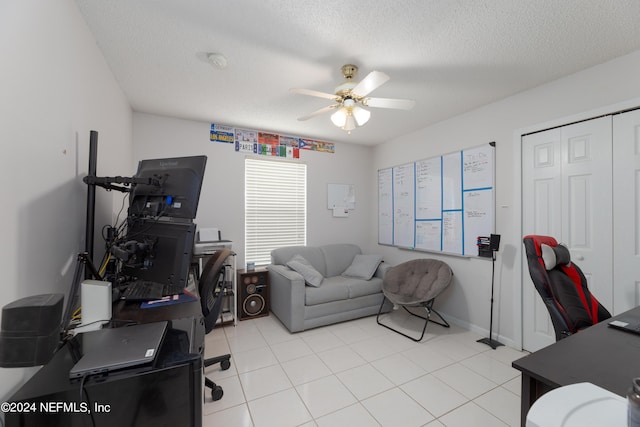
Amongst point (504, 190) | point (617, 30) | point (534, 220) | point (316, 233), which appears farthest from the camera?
point (316, 233)

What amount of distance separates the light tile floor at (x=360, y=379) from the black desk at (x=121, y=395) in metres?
1.17

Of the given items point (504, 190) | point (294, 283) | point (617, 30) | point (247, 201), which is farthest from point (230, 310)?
point (617, 30)

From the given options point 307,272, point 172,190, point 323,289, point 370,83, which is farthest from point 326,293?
point 370,83

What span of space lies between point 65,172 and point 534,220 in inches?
143

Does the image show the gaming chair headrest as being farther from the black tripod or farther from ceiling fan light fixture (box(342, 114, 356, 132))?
ceiling fan light fixture (box(342, 114, 356, 132))

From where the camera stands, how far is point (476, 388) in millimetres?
1988

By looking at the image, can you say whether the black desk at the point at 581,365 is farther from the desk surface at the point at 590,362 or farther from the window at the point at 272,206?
the window at the point at 272,206

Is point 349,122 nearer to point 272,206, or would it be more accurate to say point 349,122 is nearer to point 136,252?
point 136,252

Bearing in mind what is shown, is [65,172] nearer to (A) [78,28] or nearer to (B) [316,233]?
(A) [78,28]

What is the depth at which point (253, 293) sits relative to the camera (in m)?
3.30

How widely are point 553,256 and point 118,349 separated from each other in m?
2.20

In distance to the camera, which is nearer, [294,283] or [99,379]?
[99,379]

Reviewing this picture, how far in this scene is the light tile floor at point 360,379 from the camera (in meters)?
1.71

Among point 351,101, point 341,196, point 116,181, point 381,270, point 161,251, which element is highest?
point 351,101
